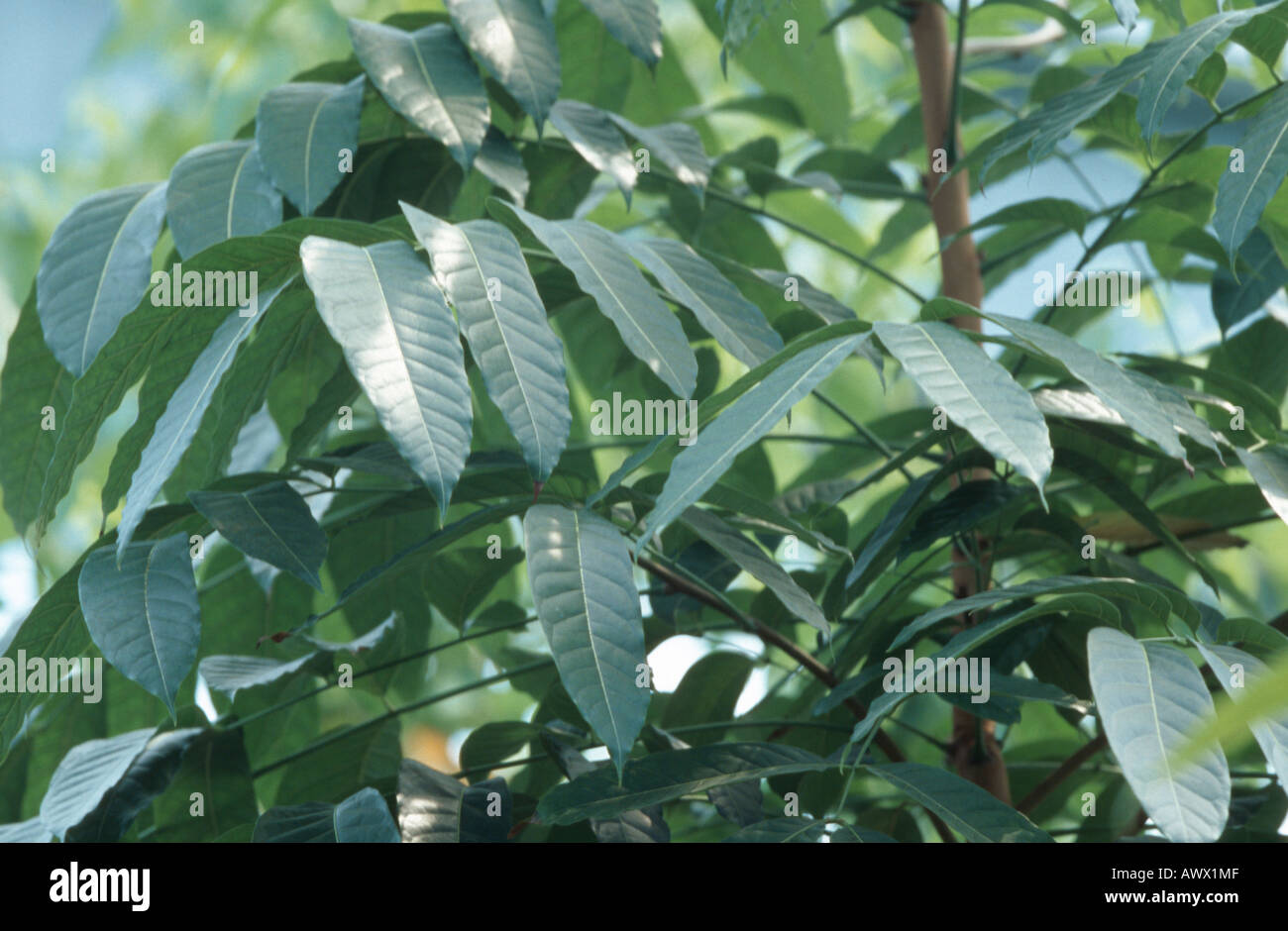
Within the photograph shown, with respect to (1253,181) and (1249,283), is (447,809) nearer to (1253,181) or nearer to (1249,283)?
(1253,181)

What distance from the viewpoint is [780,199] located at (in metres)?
1.29

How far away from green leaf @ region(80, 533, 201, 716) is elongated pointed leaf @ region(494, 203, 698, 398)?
28 centimetres

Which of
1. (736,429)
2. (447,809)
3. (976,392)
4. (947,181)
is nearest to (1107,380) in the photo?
(976,392)

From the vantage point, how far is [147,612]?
0.62 meters

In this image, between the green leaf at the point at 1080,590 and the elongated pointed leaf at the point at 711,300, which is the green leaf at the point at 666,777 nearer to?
the green leaf at the point at 1080,590

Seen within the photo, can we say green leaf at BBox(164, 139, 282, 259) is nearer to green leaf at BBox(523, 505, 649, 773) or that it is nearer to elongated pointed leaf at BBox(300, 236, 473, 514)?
elongated pointed leaf at BBox(300, 236, 473, 514)

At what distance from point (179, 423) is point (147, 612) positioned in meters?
0.15

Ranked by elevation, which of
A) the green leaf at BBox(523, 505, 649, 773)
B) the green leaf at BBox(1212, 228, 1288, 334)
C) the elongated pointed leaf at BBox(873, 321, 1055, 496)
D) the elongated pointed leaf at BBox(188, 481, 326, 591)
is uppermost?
the green leaf at BBox(1212, 228, 1288, 334)

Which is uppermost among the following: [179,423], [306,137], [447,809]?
[306,137]

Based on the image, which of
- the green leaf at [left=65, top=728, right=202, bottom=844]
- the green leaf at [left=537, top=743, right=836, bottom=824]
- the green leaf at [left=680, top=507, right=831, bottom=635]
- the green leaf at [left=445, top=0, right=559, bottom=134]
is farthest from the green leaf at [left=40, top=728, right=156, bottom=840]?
the green leaf at [left=445, top=0, right=559, bottom=134]

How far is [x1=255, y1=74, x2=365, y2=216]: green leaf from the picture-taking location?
0.74 metres

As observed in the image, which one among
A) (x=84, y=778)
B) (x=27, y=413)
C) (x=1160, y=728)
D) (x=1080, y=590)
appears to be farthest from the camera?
(x=27, y=413)

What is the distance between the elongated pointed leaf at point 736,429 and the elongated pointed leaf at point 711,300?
0.37 feet

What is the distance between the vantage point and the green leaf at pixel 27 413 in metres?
0.78
